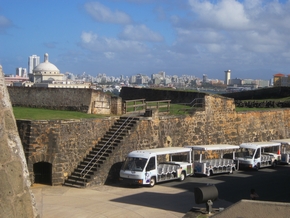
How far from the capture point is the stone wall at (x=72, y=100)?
24422mm

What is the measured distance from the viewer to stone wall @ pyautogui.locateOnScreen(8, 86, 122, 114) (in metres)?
24.4

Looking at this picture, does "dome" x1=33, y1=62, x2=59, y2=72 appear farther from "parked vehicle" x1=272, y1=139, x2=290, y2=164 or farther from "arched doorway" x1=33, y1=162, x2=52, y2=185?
"arched doorway" x1=33, y1=162, x2=52, y2=185

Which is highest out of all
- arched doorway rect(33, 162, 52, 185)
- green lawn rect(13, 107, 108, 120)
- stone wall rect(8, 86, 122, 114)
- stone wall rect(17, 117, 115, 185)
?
stone wall rect(8, 86, 122, 114)

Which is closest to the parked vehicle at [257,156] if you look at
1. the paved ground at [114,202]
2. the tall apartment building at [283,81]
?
the paved ground at [114,202]

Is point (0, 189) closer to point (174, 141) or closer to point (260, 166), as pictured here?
point (174, 141)

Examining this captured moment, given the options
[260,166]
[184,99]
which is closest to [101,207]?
[260,166]

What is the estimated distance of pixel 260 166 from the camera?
2448 cm

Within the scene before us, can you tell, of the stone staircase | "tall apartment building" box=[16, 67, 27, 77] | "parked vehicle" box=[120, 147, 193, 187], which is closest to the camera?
"parked vehicle" box=[120, 147, 193, 187]

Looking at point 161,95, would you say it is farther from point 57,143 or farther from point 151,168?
point 57,143

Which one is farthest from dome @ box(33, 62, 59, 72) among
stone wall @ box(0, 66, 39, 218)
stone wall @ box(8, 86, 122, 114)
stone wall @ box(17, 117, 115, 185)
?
stone wall @ box(0, 66, 39, 218)

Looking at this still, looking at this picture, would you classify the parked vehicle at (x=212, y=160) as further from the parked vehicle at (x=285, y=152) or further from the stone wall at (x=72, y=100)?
the stone wall at (x=72, y=100)

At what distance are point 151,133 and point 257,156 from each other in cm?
580

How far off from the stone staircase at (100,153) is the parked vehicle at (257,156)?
6105 millimetres

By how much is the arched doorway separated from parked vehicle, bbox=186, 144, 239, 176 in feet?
22.5
